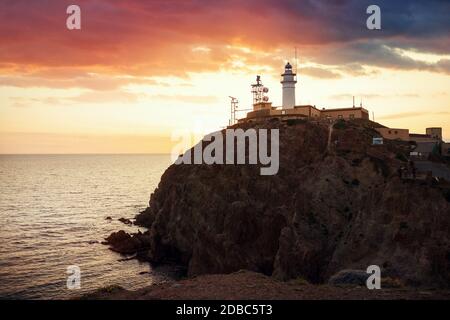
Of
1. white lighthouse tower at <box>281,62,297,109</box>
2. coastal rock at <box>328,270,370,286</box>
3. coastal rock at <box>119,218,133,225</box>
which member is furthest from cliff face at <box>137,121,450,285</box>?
coastal rock at <box>119,218,133,225</box>

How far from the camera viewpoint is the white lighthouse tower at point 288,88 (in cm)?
7662

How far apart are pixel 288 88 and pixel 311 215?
120 ft

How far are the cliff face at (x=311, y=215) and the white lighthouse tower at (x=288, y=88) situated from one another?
45.0 ft

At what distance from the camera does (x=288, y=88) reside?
253 feet

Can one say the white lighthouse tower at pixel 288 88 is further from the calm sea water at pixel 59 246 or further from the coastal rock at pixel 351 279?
the coastal rock at pixel 351 279

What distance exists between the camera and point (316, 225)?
46125 millimetres

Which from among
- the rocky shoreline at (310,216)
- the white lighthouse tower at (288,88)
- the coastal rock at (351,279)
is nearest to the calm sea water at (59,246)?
the rocky shoreline at (310,216)

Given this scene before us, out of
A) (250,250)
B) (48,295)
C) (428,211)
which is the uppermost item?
(428,211)

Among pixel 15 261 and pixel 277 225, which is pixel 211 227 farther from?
pixel 15 261

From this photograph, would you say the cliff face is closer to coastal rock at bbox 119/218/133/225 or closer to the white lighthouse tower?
the white lighthouse tower

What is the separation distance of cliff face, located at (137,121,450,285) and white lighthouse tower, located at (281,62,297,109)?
13708mm

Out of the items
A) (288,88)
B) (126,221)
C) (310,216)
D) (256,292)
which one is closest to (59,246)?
(126,221)
